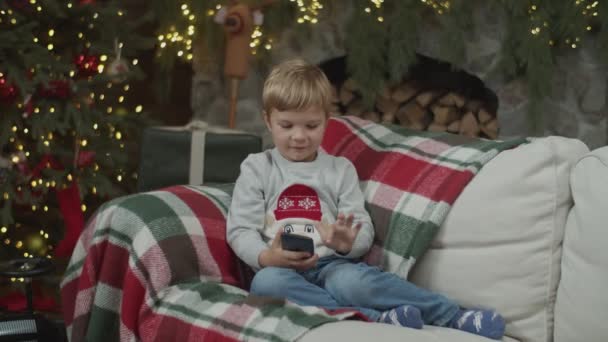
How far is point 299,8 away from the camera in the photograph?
3662 mm

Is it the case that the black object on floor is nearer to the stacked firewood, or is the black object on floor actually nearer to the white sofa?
the white sofa

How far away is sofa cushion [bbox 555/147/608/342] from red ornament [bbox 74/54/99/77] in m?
1.91

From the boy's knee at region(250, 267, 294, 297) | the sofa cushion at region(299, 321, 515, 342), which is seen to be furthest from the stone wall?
the sofa cushion at region(299, 321, 515, 342)

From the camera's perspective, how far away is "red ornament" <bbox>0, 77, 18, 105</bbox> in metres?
2.86

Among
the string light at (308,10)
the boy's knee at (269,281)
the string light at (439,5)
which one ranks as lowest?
the boy's knee at (269,281)

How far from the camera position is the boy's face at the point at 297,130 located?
6.97 ft

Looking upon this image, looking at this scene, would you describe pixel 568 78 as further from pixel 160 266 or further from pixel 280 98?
pixel 160 266

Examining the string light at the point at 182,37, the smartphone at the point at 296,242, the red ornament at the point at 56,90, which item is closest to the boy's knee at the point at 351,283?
Answer: the smartphone at the point at 296,242

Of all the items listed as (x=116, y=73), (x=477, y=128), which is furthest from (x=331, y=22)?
(x=116, y=73)

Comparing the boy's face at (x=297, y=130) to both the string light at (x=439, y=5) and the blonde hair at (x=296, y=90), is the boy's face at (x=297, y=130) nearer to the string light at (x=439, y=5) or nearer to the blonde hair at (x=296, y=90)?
the blonde hair at (x=296, y=90)

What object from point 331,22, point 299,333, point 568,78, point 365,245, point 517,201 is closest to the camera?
point 299,333

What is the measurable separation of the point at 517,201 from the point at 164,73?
234 cm

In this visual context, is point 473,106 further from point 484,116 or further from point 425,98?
point 425,98

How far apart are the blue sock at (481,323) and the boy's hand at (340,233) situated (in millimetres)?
314
